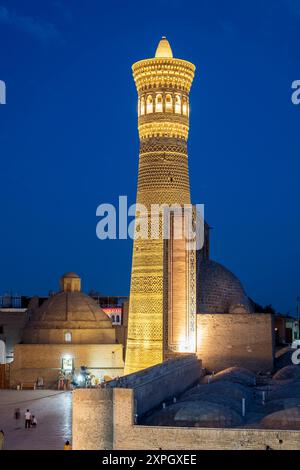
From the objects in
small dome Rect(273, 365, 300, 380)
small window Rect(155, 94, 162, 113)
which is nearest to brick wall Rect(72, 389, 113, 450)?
small dome Rect(273, 365, 300, 380)

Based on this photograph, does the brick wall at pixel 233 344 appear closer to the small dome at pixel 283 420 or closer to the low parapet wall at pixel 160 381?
the low parapet wall at pixel 160 381

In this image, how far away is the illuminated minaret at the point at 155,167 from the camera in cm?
2781

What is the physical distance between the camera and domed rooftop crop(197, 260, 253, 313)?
29.4 metres

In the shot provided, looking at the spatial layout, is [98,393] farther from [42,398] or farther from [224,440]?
[42,398]

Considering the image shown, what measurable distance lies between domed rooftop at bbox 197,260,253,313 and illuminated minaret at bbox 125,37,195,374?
2089mm

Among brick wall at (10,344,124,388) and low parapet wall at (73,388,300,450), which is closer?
low parapet wall at (73,388,300,450)

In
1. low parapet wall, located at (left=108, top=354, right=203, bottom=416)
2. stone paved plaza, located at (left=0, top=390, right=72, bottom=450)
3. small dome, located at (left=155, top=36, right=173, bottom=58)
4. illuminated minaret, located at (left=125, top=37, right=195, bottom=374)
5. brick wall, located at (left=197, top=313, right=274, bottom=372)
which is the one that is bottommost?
stone paved plaza, located at (left=0, top=390, right=72, bottom=450)

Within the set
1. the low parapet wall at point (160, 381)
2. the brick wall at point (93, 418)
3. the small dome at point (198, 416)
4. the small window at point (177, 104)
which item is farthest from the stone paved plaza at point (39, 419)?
the small window at point (177, 104)

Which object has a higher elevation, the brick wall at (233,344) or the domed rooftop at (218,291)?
the domed rooftop at (218,291)

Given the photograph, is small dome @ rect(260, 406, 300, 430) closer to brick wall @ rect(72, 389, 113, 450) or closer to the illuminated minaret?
brick wall @ rect(72, 389, 113, 450)

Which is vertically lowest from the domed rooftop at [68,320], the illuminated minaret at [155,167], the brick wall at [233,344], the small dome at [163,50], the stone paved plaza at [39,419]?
the stone paved plaza at [39,419]

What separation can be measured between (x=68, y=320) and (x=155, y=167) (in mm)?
8179

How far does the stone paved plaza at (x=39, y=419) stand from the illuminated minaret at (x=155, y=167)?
331 centimetres
